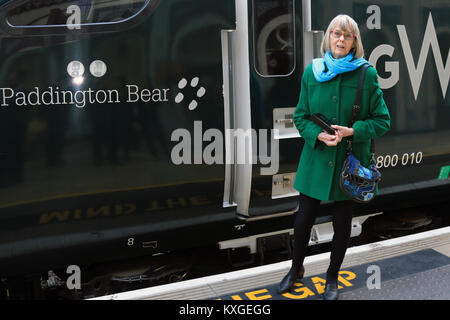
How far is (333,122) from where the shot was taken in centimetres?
262

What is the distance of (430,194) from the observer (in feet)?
14.3

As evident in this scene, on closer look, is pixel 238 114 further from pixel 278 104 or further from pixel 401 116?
pixel 401 116

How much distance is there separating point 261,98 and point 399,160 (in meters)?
1.33

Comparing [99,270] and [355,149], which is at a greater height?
[355,149]

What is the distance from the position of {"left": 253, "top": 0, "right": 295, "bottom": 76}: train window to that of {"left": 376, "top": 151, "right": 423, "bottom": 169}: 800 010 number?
3.46 feet

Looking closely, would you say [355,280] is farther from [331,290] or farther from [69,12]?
[69,12]

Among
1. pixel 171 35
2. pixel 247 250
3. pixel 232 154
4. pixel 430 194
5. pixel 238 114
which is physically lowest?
pixel 247 250

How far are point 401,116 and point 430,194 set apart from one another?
0.86 meters

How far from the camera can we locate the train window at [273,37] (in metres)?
3.34

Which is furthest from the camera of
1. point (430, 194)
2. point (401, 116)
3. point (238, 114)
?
point (430, 194)

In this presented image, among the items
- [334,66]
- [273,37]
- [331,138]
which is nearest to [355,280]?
[331,138]

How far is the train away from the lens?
9.36 feet
